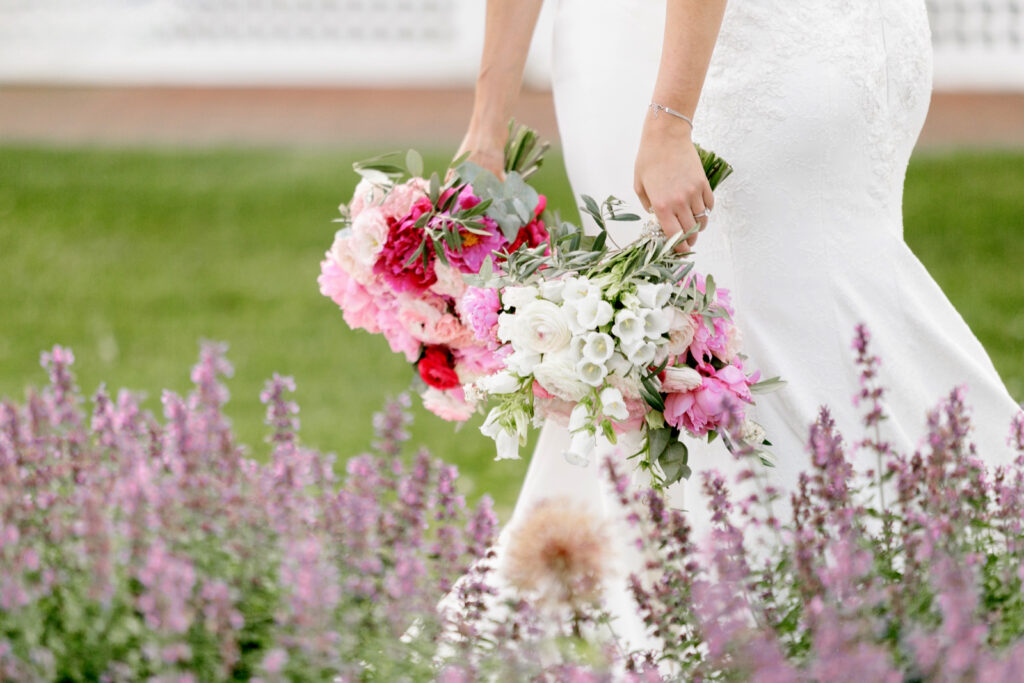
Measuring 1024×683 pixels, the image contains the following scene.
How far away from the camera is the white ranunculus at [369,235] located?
95.8 inches

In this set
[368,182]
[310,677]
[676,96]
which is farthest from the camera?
[368,182]

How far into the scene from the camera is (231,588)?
1717 millimetres

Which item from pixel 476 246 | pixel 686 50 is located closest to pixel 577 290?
pixel 476 246

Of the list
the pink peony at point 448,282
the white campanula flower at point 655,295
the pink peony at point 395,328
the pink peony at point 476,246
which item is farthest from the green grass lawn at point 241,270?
the white campanula flower at point 655,295

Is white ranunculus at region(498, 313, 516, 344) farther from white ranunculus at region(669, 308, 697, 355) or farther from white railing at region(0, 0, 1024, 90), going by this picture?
white railing at region(0, 0, 1024, 90)

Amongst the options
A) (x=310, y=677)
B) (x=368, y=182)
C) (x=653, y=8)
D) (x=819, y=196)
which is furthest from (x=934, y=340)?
(x=310, y=677)

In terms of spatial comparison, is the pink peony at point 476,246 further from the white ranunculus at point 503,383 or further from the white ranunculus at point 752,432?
the white ranunculus at point 752,432

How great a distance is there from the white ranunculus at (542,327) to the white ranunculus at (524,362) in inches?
0.6

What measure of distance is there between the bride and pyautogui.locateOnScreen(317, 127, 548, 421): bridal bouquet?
239 mm

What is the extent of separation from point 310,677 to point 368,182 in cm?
124

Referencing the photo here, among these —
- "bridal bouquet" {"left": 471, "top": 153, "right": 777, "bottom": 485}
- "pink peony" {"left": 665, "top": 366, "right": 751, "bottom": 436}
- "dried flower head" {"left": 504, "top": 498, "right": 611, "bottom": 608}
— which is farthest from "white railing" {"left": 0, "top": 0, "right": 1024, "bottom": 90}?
"dried flower head" {"left": 504, "top": 498, "right": 611, "bottom": 608}

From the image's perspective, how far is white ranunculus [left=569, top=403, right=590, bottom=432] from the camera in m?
2.09

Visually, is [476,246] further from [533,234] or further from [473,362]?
[473,362]

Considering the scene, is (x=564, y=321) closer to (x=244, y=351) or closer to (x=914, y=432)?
(x=914, y=432)
